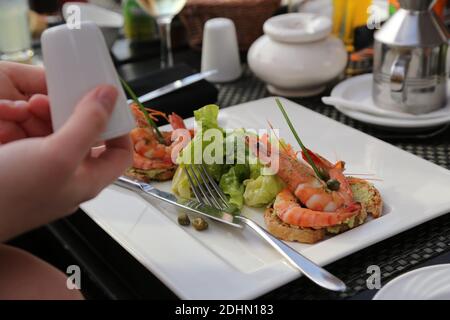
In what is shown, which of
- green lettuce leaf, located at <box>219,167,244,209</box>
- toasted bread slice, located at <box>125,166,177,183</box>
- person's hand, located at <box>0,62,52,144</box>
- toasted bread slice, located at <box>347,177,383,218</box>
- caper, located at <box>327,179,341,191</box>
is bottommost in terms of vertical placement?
toasted bread slice, located at <box>125,166,177,183</box>

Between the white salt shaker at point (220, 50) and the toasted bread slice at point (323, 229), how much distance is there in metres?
0.79

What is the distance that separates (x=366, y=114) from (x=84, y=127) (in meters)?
0.81

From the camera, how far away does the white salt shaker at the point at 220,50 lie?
5.26ft

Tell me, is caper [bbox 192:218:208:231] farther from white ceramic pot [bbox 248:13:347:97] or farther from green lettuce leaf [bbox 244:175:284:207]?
white ceramic pot [bbox 248:13:347:97]

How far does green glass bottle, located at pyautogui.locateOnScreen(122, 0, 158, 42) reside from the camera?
75.6 inches

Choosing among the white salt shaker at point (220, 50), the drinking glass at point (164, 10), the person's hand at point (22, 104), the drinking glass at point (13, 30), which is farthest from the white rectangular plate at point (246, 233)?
the drinking glass at point (13, 30)

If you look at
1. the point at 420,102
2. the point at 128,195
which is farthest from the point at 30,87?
the point at 420,102

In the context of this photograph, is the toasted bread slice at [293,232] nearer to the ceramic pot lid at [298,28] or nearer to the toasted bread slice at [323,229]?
the toasted bread slice at [323,229]

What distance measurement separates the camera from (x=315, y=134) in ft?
3.84

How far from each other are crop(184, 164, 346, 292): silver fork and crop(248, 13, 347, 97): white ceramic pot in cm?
52

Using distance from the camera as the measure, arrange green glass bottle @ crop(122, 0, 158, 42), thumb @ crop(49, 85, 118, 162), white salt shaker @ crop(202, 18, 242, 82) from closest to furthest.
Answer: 1. thumb @ crop(49, 85, 118, 162)
2. white salt shaker @ crop(202, 18, 242, 82)
3. green glass bottle @ crop(122, 0, 158, 42)

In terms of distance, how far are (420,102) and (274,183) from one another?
1.63ft

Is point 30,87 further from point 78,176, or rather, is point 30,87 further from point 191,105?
point 191,105

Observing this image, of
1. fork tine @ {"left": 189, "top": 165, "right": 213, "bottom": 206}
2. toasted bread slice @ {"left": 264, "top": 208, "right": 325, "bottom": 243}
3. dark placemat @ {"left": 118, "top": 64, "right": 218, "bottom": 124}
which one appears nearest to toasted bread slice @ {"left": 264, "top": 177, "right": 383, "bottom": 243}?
toasted bread slice @ {"left": 264, "top": 208, "right": 325, "bottom": 243}
